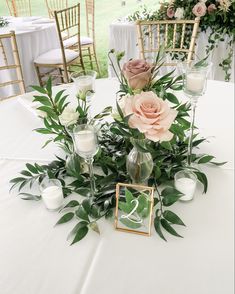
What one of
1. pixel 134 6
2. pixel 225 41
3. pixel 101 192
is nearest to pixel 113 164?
pixel 101 192

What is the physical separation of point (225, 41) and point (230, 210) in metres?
1.78

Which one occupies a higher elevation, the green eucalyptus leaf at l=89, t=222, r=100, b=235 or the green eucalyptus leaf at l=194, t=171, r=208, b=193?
the green eucalyptus leaf at l=194, t=171, r=208, b=193

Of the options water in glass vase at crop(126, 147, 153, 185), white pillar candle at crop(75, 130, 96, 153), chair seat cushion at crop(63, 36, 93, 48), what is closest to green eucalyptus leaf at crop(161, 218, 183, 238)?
water in glass vase at crop(126, 147, 153, 185)

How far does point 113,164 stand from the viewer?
0.76m

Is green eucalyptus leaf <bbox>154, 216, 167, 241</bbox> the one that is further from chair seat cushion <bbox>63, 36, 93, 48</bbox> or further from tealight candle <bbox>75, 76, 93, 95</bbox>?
chair seat cushion <bbox>63, 36, 93, 48</bbox>

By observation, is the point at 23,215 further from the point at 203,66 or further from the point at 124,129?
the point at 203,66

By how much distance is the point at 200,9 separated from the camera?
6.28ft

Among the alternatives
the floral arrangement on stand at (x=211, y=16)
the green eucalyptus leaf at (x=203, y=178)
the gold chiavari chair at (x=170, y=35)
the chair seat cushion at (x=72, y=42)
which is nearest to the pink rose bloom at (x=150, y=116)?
the green eucalyptus leaf at (x=203, y=178)

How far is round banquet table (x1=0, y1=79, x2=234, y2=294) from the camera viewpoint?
0.53m

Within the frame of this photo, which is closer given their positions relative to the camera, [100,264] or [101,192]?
[100,264]

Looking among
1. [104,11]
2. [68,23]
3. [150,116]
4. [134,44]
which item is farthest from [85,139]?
[104,11]

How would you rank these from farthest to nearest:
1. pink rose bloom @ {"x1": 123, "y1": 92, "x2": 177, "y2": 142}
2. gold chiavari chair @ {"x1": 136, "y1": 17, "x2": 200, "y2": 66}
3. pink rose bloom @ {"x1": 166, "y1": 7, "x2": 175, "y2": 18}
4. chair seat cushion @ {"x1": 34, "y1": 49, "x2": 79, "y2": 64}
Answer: chair seat cushion @ {"x1": 34, "y1": 49, "x2": 79, "y2": 64}, pink rose bloom @ {"x1": 166, "y1": 7, "x2": 175, "y2": 18}, gold chiavari chair @ {"x1": 136, "y1": 17, "x2": 200, "y2": 66}, pink rose bloom @ {"x1": 123, "y1": 92, "x2": 177, "y2": 142}

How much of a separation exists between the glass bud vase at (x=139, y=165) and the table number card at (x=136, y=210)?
0.05 metres

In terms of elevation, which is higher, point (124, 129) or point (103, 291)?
point (124, 129)
